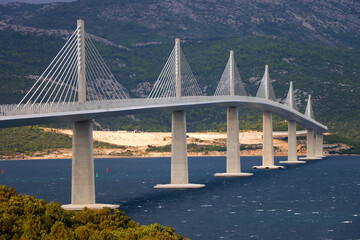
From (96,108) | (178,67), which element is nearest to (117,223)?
(96,108)

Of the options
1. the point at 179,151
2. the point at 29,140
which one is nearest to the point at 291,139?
the point at 179,151

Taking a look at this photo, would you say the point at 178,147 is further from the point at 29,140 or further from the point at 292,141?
the point at 29,140

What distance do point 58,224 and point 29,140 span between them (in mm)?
153694

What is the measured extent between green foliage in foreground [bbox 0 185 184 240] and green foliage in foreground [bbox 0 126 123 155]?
141 m

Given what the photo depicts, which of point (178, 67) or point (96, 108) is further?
point (178, 67)

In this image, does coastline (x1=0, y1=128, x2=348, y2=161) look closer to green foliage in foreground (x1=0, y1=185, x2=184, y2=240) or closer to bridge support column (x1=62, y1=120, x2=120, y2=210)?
bridge support column (x1=62, y1=120, x2=120, y2=210)

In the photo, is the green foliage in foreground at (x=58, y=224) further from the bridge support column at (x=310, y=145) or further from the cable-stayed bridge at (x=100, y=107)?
the bridge support column at (x=310, y=145)

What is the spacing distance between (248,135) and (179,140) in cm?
11443

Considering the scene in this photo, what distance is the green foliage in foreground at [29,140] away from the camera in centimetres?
Answer: 18138

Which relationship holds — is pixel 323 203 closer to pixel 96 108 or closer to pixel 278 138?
pixel 96 108

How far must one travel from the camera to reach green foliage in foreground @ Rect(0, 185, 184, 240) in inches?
1328

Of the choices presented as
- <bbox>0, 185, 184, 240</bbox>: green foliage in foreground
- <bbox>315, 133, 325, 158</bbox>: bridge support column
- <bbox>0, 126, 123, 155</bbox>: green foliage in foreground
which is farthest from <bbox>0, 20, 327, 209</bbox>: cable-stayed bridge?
<bbox>0, 126, 123, 155</bbox>: green foliage in foreground

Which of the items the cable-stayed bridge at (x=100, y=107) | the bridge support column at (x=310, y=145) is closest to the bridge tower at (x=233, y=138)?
the cable-stayed bridge at (x=100, y=107)

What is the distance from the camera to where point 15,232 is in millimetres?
34094
